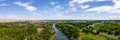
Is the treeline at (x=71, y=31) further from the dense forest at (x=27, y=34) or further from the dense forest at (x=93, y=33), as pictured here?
the dense forest at (x=27, y=34)

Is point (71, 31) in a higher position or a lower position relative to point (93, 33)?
higher

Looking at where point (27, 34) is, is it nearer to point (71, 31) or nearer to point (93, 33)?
point (71, 31)

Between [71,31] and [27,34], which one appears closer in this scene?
[27,34]

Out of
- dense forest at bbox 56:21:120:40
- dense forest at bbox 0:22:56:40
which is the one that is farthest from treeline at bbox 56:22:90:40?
dense forest at bbox 0:22:56:40

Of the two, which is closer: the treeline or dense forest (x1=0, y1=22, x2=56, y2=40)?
dense forest (x1=0, y1=22, x2=56, y2=40)

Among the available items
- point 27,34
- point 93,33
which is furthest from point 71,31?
point 27,34

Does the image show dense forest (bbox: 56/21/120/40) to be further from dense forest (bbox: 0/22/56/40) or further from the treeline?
dense forest (bbox: 0/22/56/40)

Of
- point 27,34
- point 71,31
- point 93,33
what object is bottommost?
point 93,33

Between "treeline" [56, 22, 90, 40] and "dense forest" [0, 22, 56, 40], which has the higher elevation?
"dense forest" [0, 22, 56, 40]

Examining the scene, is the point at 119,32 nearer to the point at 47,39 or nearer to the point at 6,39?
the point at 47,39

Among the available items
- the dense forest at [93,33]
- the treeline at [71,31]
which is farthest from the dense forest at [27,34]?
the dense forest at [93,33]

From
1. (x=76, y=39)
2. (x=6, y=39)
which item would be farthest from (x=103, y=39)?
(x=6, y=39)
